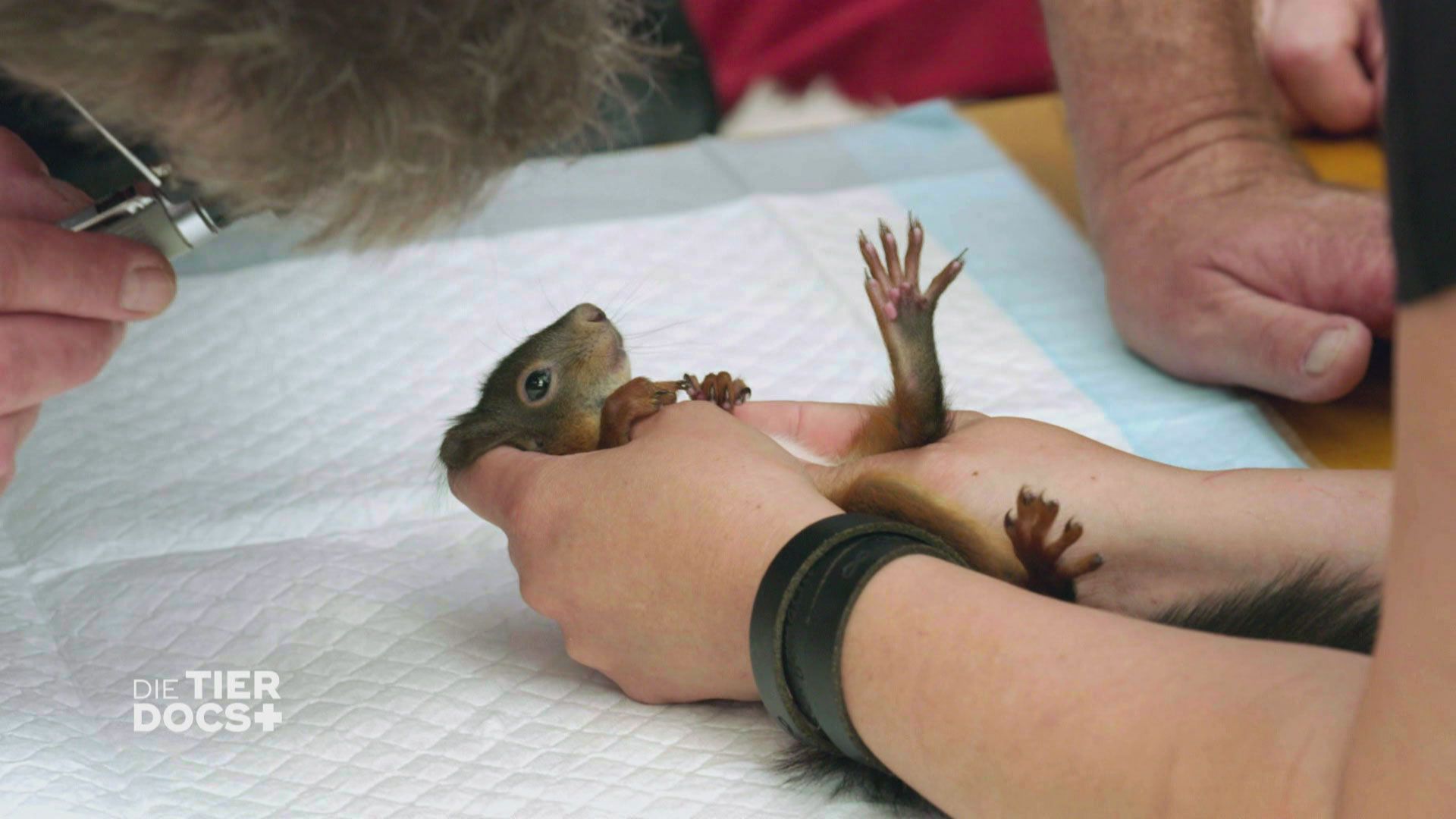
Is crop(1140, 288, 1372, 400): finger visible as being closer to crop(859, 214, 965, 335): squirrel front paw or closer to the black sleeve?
crop(859, 214, 965, 335): squirrel front paw

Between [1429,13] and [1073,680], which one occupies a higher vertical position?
[1429,13]

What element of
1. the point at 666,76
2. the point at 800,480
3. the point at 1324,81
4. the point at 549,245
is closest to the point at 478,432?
the point at 800,480

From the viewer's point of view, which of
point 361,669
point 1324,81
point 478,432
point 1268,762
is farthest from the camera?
point 1324,81

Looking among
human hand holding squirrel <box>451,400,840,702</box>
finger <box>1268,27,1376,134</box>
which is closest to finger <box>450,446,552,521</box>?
human hand holding squirrel <box>451,400,840,702</box>

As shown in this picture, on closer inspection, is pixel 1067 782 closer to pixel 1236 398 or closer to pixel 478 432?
pixel 478 432

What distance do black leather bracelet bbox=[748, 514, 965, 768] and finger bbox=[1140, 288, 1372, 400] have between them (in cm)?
85

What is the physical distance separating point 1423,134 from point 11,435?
1205 millimetres

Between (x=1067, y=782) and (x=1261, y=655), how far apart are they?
0.49ft

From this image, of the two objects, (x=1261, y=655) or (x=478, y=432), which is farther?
(x=478, y=432)

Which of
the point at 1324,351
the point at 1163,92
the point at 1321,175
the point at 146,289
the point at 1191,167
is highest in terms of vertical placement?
the point at 146,289

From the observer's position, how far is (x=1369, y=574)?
1175 millimetres

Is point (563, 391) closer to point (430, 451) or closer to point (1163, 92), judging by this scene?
point (430, 451)

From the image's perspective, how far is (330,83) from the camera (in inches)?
33.5

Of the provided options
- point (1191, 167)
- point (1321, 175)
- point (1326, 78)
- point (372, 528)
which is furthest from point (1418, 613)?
point (1326, 78)
